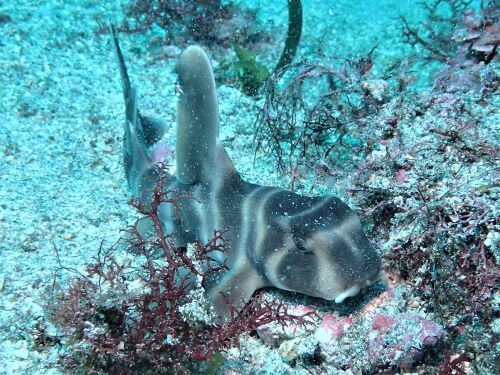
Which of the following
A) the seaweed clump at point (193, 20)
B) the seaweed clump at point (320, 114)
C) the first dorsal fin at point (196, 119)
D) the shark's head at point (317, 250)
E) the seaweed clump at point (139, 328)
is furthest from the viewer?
the seaweed clump at point (193, 20)

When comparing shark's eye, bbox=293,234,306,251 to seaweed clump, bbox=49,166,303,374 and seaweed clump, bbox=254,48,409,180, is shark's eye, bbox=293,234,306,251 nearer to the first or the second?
seaweed clump, bbox=49,166,303,374

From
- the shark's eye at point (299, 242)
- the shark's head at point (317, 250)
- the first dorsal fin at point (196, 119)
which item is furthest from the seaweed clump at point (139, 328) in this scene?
the first dorsal fin at point (196, 119)

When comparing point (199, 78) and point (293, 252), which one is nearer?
point (293, 252)

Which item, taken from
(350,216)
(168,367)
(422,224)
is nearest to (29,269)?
(168,367)

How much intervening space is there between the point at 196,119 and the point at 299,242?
1335mm

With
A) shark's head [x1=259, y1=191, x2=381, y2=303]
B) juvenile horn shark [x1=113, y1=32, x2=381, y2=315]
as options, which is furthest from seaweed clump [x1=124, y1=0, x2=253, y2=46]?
shark's head [x1=259, y1=191, x2=381, y2=303]

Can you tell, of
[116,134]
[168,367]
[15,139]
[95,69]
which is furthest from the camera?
[95,69]

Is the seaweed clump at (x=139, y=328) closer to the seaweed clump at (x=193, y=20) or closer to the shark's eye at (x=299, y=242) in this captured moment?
the shark's eye at (x=299, y=242)

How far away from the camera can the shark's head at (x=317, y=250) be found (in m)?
2.87

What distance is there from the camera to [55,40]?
733cm

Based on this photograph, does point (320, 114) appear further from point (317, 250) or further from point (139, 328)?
point (139, 328)

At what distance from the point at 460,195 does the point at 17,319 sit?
3533mm

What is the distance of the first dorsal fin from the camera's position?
3.33m

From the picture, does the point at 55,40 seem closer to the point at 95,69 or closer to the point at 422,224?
the point at 95,69
